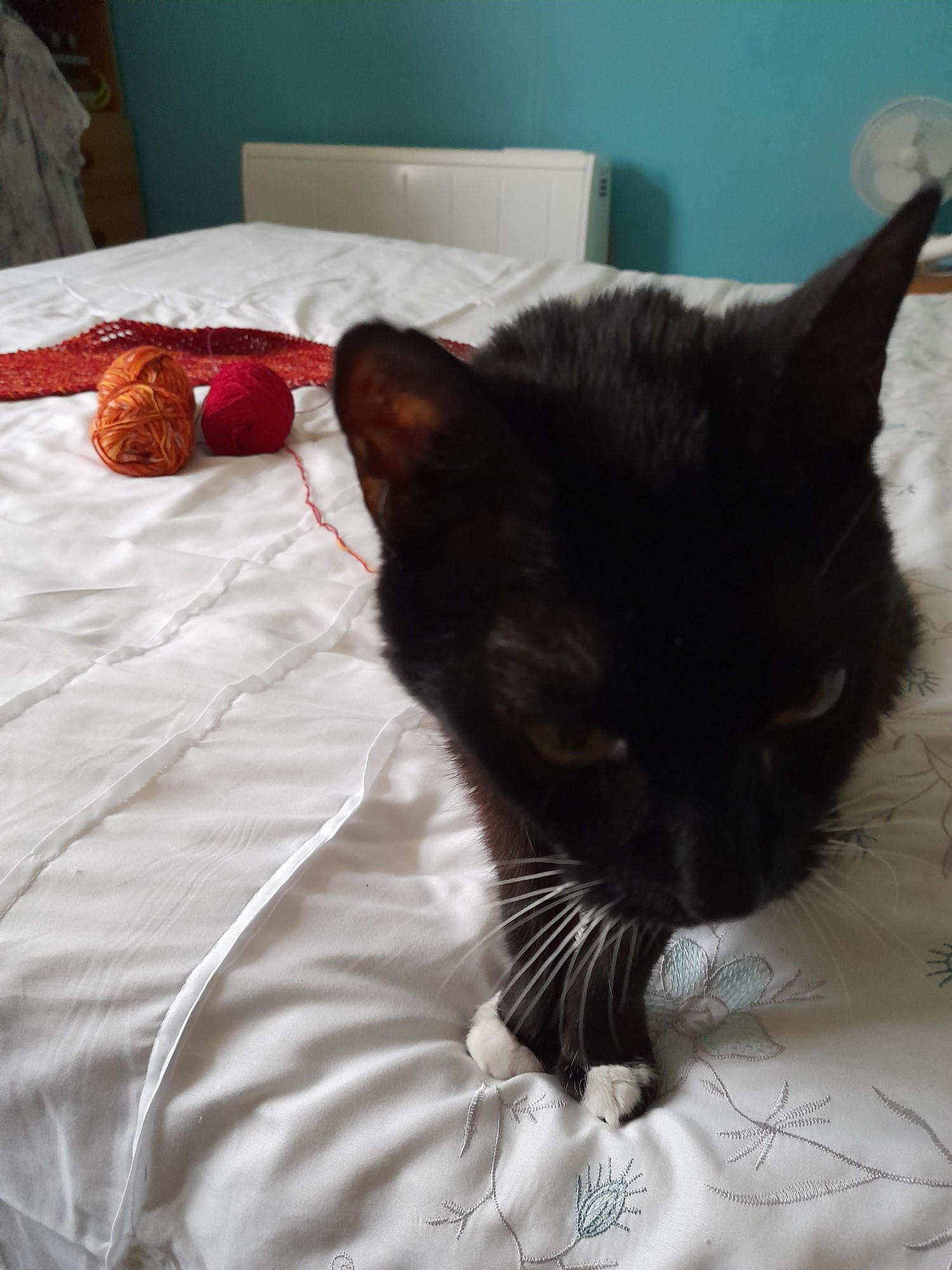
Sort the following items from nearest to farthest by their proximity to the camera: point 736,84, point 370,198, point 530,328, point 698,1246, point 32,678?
point 698,1246 < point 530,328 < point 32,678 < point 736,84 < point 370,198

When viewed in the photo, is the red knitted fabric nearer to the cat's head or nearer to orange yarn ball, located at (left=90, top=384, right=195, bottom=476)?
orange yarn ball, located at (left=90, top=384, right=195, bottom=476)

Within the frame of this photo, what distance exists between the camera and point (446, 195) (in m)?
3.16

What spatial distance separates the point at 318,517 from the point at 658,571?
0.79 meters

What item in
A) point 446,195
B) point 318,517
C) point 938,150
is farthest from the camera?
point 446,195

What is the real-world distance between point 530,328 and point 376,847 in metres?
0.44

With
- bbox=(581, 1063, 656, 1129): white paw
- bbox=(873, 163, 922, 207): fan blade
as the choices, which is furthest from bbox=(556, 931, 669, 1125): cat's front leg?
bbox=(873, 163, 922, 207): fan blade

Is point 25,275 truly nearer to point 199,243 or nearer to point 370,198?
point 199,243

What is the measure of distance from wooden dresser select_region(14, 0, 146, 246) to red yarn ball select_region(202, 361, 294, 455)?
2.95m

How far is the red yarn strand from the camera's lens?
1.11 m

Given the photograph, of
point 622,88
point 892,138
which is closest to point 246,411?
point 892,138

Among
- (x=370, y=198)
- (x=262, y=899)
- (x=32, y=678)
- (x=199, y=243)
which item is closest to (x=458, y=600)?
(x=262, y=899)

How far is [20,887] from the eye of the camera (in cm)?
59

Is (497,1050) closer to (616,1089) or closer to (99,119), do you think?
(616,1089)

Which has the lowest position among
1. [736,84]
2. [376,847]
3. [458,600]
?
[376,847]
